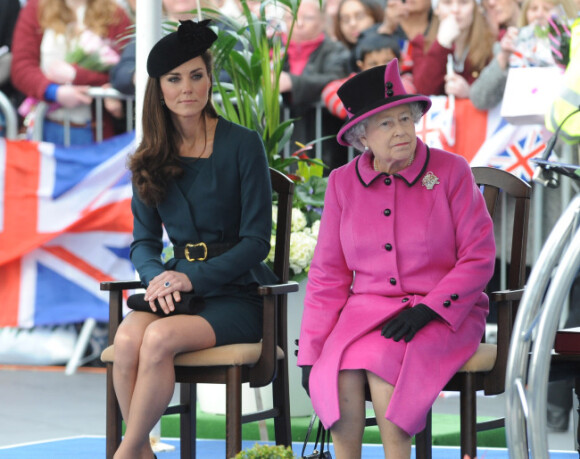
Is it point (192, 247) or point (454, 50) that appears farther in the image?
point (454, 50)

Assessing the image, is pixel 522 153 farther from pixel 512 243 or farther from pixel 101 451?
pixel 101 451

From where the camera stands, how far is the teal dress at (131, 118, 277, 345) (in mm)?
3408

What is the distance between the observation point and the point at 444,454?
4184 mm

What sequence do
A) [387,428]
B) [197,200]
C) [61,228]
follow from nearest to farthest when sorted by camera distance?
1. [387,428]
2. [197,200]
3. [61,228]

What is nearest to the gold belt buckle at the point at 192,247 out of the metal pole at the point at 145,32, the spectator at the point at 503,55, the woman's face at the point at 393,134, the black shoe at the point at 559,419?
the woman's face at the point at 393,134

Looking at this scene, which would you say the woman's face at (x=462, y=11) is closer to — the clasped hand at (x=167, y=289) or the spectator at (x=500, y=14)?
the spectator at (x=500, y=14)

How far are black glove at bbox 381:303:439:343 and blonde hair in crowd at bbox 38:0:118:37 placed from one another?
3.95 metres

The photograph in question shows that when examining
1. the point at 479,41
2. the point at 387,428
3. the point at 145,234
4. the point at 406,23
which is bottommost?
the point at 387,428

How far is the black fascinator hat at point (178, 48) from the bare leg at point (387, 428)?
1207 millimetres

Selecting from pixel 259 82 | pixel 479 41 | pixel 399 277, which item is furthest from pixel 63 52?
pixel 399 277

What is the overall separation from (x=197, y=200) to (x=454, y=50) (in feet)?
8.91

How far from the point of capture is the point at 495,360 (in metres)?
3.08

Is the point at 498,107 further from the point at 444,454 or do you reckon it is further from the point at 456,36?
the point at 444,454

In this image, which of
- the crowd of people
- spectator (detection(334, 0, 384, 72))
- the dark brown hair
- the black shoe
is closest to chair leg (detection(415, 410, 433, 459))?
the dark brown hair
